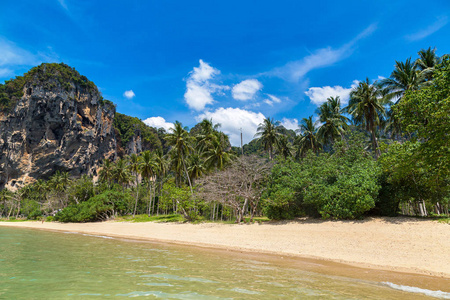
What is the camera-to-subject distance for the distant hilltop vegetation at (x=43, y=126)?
7881 centimetres

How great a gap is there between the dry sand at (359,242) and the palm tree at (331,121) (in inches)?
794

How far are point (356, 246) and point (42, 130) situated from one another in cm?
9599

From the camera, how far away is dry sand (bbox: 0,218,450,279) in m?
10.7

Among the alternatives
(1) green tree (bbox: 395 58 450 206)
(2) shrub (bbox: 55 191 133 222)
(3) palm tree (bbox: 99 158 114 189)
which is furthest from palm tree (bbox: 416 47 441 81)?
(3) palm tree (bbox: 99 158 114 189)

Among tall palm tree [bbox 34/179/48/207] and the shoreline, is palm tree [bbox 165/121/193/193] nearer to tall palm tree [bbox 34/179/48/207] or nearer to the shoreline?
the shoreline

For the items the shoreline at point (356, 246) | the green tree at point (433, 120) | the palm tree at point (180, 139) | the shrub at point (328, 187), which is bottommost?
the shoreline at point (356, 246)

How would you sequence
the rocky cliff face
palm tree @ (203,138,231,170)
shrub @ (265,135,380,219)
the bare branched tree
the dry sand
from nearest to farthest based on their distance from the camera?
the dry sand
shrub @ (265,135,380,219)
the bare branched tree
palm tree @ (203,138,231,170)
the rocky cliff face

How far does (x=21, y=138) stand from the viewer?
7944 cm

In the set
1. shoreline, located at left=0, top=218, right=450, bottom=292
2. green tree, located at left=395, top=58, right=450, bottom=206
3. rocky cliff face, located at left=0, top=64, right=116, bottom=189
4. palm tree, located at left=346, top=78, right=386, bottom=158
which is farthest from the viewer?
rocky cliff face, located at left=0, top=64, right=116, bottom=189

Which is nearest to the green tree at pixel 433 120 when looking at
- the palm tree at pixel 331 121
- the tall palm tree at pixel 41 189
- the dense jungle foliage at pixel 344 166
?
the dense jungle foliage at pixel 344 166

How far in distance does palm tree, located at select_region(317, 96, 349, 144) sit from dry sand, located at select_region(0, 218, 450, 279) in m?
20.2

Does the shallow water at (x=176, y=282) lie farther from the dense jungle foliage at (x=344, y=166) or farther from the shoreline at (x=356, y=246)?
the dense jungle foliage at (x=344, y=166)

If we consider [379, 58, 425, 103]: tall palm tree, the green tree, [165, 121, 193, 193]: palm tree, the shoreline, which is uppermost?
[379, 58, 425, 103]: tall palm tree

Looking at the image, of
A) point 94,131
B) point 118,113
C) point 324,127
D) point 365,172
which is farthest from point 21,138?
point 365,172
